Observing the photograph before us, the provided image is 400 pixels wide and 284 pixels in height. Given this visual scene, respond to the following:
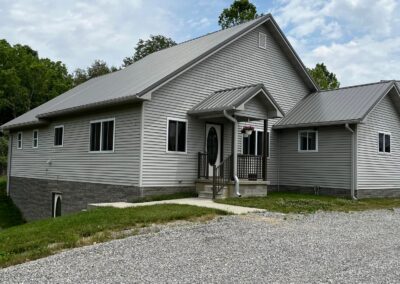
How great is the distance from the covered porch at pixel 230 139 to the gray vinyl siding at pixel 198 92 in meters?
0.29

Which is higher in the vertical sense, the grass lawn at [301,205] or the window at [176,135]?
the window at [176,135]

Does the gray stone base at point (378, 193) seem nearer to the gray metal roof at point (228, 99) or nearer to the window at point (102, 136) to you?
the gray metal roof at point (228, 99)

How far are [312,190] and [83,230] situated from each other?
11.8 meters

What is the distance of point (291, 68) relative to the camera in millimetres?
21391

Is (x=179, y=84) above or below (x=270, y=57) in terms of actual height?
below

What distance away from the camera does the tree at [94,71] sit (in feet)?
163

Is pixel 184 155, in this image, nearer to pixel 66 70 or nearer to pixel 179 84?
pixel 179 84

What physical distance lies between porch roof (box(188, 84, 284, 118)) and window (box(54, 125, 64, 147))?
6.59 metres

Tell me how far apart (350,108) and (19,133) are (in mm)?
16723

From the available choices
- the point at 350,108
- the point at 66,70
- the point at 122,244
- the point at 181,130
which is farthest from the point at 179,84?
the point at 66,70

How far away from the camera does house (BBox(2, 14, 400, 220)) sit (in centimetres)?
1563

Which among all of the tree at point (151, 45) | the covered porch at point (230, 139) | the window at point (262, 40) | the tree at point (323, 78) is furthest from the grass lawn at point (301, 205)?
the tree at point (151, 45)

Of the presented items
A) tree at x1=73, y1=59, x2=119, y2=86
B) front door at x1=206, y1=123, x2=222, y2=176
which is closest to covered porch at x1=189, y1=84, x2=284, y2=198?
front door at x1=206, y1=123, x2=222, y2=176

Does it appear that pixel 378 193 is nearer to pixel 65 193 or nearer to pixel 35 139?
pixel 65 193
